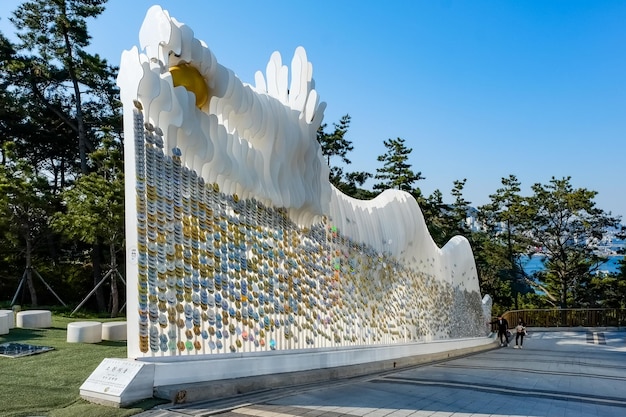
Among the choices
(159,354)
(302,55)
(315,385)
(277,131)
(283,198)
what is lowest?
(315,385)

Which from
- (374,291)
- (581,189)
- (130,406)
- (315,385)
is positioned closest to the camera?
(130,406)

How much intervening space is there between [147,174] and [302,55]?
3.15 meters

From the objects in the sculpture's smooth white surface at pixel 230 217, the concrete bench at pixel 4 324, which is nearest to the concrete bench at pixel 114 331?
the concrete bench at pixel 4 324

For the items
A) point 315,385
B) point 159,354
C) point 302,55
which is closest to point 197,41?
point 302,55

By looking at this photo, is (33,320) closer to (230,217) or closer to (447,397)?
(230,217)

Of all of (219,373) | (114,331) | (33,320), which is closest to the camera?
(219,373)

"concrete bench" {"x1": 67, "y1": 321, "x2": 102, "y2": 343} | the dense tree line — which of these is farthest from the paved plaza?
the dense tree line

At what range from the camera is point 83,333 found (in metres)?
7.09

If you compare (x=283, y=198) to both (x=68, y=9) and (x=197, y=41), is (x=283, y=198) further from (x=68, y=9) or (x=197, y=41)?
(x=68, y=9)

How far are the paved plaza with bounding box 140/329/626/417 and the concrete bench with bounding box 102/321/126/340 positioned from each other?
357cm

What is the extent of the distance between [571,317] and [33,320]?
21464 millimetres

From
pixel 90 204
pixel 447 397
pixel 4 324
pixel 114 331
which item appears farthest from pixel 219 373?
pixel 90 204

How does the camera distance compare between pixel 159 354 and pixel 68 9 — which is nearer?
pixel 159 354

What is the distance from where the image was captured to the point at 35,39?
18.3 m
